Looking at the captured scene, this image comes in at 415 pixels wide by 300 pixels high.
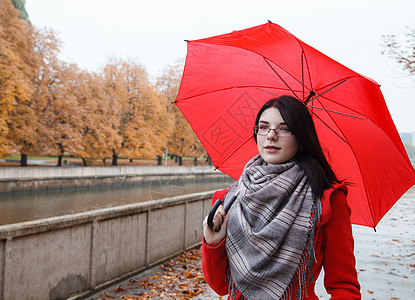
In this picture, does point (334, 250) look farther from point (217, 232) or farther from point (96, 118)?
point (96, 118)

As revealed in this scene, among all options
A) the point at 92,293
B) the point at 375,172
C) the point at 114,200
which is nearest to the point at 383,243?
the point at 92,293

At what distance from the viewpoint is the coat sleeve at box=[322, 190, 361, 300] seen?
156 cm

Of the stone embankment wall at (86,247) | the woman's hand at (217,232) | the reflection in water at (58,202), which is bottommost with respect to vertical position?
the reflection in water at (58,202)

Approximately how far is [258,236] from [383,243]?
815 centimetres

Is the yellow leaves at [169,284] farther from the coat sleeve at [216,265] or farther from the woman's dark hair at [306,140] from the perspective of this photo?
the woman's dark hair at [306,140]

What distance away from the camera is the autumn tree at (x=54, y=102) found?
26.8m

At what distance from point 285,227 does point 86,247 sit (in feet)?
13.9

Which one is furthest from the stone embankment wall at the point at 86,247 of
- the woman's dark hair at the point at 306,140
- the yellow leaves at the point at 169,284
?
the woman's dark hair at the point at 306,140

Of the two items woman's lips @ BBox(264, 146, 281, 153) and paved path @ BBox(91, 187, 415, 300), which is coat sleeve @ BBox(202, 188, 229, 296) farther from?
paved path @ BBox(91, 187, 415, 300)

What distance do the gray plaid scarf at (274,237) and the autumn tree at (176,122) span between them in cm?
4011

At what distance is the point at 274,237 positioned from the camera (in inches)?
61.9

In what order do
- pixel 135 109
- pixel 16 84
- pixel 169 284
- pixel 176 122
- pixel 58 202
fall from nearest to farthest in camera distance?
1. pixel 169 284
2. pixel 58 202
3. pixel 16 84
4. pixel 135 109
5. pixel 176 122

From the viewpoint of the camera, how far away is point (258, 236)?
1.59 metres

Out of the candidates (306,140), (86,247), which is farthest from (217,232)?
(86,247)
